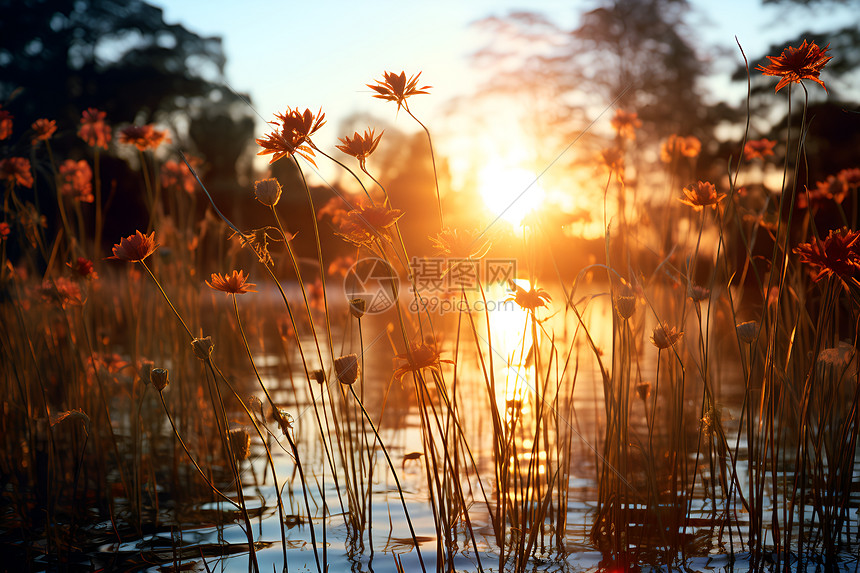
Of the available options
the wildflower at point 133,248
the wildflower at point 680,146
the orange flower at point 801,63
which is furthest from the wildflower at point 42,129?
the wildflower at point 680,146

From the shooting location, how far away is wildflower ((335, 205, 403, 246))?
86cm

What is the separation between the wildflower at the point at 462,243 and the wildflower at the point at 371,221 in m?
0.07

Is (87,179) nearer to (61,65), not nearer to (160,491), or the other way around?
(160,491)

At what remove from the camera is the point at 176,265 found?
2.04 metres

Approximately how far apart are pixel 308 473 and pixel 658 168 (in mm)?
10120

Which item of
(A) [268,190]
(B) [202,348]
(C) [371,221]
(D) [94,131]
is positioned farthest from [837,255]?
(D) [94,131]

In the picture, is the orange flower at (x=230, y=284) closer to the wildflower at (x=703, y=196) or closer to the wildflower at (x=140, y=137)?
the wildflower at (x=703, y=196)

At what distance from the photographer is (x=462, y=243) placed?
0.89 m

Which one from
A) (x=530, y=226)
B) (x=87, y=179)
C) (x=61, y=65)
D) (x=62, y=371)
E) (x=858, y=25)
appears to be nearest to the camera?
(x=530, y=226)

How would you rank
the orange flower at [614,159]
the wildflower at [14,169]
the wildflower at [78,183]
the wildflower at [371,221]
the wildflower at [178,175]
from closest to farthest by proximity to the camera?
1. the wildflower at [371,221]
2. the orange flower at [614,159]
3. the wildflower at [14,169]
4. the wildflower at [78,183]
5. the wildflower at [178,175]

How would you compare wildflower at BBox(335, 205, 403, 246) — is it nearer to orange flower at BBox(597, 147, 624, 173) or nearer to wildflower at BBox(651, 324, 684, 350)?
wildflower at BBox(651, 324, 684, 350)

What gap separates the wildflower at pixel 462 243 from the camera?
0.89m

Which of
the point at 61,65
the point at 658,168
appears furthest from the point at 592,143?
the point at 61,65

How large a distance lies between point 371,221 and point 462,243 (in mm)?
127
